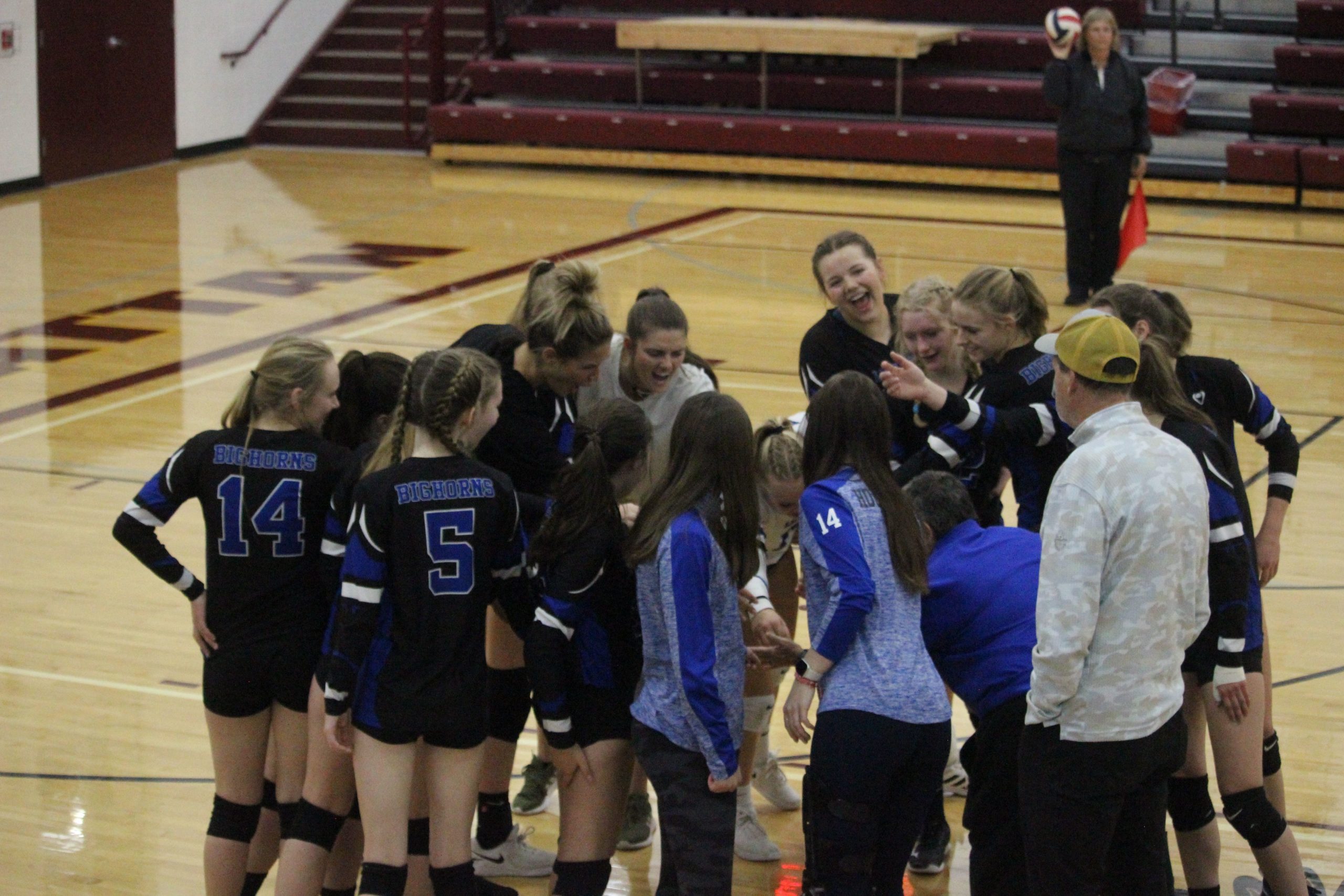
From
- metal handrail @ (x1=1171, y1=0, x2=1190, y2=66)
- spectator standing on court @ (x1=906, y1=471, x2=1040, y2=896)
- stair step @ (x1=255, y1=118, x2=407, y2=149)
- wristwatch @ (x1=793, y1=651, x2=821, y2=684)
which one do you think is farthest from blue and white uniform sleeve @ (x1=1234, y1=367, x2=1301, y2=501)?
stair step @ (x1=255, y1=118, x2=407, y2=149)

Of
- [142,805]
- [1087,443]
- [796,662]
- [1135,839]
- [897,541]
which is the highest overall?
[1087,443]

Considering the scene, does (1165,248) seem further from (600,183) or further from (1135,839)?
(1135,839)

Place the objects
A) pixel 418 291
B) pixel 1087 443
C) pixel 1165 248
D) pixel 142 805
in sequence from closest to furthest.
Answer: pixel 1087 443 < pixel 142 805 < pixel 418 291 < pixel 1165 248

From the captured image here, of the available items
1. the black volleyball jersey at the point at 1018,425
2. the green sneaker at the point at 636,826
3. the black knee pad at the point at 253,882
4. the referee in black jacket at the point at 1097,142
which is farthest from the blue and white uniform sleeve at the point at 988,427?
the referee in black jacket at the point at 1097,142

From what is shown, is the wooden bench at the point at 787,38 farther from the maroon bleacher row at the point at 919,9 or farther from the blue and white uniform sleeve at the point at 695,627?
the blue and white uniform sleeve at the point at 695,627

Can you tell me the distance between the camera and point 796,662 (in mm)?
3254

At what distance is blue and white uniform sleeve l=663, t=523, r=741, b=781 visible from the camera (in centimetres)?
308

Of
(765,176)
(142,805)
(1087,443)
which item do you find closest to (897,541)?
(1087,443)

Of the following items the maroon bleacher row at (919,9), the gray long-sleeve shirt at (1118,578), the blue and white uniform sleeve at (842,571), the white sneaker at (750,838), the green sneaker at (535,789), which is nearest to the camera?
the gray long-sleeve shirt at (1118,578)

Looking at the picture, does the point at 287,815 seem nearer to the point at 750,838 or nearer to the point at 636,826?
the point at 636,826

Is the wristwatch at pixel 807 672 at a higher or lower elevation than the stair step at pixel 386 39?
lower

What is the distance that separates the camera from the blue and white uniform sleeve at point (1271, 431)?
12.1 feet

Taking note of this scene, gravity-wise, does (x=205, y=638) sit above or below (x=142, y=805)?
above

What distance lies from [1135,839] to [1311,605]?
2923 millimetres
